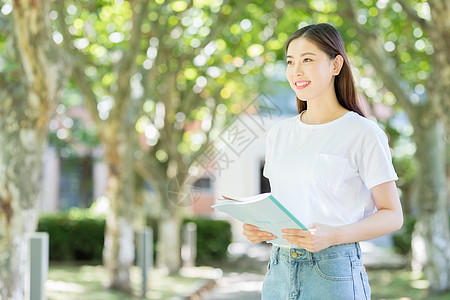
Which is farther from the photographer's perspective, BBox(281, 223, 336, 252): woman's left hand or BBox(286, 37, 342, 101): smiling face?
BBox(286, 37, 342, 101): smiling face

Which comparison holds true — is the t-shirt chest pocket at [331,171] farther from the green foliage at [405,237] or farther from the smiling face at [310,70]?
the green foliage at [405,237]

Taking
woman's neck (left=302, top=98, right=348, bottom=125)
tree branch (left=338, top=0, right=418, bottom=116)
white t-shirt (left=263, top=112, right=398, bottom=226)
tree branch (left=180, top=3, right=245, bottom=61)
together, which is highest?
tree branch (left=180, top=3, right=245, bottom=61)

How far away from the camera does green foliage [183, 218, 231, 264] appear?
687 inches

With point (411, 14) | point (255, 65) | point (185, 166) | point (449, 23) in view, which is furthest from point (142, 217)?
point (449, 23)

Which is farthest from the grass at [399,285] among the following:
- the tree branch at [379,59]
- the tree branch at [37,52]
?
the tree branch at [37,52]

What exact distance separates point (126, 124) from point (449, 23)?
5.60 meters

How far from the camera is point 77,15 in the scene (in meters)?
13.1

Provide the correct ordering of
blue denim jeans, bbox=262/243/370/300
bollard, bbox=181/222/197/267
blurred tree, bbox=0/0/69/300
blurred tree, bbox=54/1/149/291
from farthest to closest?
bollard, bbox=181/222/197/267 < blurred tree, bbox=54/1/149/291 < blurred tree, bbox=0/0/69/300 < blue denim jeans, bbox=262/243/370/300

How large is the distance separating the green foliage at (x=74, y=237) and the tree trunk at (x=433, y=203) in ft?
29.3

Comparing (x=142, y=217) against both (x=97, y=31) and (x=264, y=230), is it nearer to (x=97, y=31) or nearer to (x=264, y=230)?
(x=97, y=31)

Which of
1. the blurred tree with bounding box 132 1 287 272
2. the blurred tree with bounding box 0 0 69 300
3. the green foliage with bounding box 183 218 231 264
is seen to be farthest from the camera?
the green foliage with bounding box 183 218 231 264

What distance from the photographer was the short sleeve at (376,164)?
2.32m

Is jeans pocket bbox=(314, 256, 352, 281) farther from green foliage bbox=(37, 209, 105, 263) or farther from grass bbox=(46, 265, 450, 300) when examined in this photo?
green foliage bbox=(37, 209, 105, 263)

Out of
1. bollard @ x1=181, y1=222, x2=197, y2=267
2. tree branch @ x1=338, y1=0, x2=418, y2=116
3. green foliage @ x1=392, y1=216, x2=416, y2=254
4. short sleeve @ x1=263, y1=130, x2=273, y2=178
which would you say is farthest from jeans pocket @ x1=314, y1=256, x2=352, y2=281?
green foliage @ x1=392, y1=216, x2=416, y2=254
